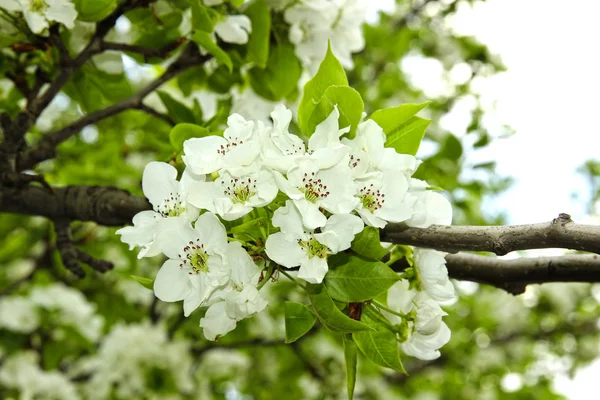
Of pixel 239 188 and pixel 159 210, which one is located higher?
pixel 239 188

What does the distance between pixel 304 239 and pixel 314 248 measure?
34 mm

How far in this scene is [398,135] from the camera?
112cm


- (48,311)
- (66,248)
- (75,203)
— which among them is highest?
(75,203)

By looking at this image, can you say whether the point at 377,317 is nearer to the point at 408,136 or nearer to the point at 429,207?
the point at 429,207

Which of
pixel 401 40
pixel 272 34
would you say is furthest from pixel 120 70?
pixel 401 40

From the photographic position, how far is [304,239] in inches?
37.9

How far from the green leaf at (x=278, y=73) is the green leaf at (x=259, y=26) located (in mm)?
157

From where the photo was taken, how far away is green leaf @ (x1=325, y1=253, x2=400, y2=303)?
0.98m

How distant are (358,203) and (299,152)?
0.14 meters

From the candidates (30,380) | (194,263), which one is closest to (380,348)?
(194,263)

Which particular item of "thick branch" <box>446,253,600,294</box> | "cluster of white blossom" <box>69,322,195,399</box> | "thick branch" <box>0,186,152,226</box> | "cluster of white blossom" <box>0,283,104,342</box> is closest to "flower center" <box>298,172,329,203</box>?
"thick branch" <box>446,253,600,294</box>

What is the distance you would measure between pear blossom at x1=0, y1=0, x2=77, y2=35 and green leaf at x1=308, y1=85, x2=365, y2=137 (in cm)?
70

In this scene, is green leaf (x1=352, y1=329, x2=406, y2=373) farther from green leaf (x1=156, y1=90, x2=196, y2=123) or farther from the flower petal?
green leaf (x1=156, y1=90, x2=196, y2=123)

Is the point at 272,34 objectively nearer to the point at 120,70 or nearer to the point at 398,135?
the point at 120,70
